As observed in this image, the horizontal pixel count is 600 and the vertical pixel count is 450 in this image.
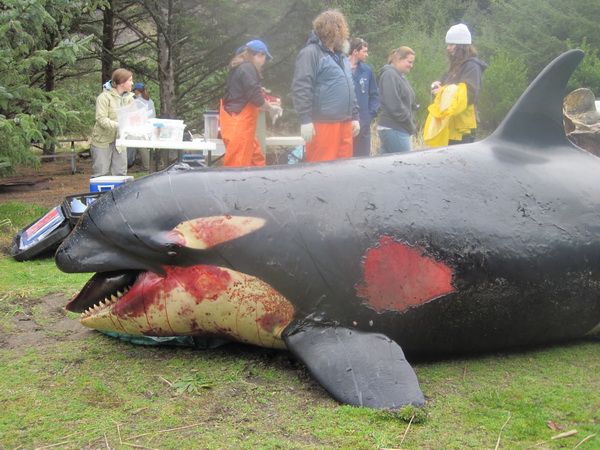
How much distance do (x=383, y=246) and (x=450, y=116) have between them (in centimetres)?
404

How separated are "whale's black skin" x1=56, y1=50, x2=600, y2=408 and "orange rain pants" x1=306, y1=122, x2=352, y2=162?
3.34 m

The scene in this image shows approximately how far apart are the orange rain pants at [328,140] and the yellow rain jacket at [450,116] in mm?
957

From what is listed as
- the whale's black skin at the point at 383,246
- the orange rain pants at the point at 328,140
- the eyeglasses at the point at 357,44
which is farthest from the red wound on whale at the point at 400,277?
the eyeglasses at the point at 357,44

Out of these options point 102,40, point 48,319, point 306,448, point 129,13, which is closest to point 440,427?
point 306,448

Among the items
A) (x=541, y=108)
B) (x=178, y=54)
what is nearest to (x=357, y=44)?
(x=541, y=108)

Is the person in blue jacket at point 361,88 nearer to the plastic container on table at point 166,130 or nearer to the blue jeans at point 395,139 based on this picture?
the blue jeans at point 395,139

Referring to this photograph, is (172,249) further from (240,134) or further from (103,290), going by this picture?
(240,134)

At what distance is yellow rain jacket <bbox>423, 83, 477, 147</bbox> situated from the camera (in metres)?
6.98

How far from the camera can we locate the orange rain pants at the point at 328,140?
7.21m

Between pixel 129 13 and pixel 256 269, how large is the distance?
13068mm

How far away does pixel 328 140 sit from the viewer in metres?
7.22

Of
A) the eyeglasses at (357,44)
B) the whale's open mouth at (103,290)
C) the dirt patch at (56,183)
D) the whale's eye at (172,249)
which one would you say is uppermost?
the eyeglasses at (357,44)

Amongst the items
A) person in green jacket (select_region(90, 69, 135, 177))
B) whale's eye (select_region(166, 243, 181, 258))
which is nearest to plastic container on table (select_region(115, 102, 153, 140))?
person in green jacket (select_region(90, 69, 135, 177))

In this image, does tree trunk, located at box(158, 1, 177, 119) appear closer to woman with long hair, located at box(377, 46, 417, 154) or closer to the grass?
woman with long hair, located at box(377, 46, 417, 154)
